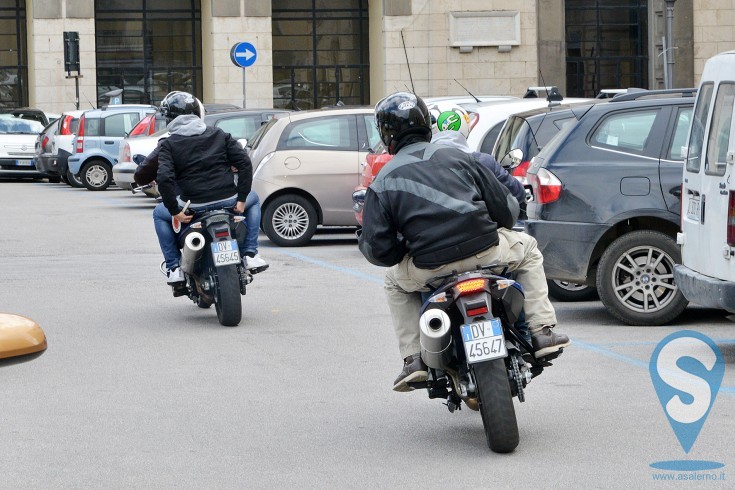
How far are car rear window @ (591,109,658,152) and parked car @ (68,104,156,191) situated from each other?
1934 centimetres

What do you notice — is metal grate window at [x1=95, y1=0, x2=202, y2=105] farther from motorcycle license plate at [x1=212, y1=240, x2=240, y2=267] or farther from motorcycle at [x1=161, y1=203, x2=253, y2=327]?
motorcycle license plate at [x1=212, y1=240, x2=240, y2=267]

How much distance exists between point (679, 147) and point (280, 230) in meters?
7.65

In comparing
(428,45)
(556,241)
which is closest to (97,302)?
(556,241)

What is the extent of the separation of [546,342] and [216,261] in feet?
13.4

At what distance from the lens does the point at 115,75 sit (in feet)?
143

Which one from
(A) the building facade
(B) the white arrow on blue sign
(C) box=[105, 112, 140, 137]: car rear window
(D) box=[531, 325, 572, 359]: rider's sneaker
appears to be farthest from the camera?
(A) the building facade

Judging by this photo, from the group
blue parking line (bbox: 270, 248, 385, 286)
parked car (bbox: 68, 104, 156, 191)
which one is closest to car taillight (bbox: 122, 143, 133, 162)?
parked car (bbox: 68, 104, 156, 191)

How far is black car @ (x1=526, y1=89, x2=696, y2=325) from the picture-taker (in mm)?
9734

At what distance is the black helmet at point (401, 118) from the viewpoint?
637 cm

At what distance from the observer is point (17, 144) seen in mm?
33281

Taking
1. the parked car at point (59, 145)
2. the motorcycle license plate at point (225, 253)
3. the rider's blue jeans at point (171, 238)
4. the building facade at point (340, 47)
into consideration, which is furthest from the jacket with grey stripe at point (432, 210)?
the building facade at point (340, 47)

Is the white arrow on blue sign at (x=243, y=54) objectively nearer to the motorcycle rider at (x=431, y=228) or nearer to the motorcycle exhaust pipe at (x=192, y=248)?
the motorcycle exhaust pipe at (x=192, y=248)

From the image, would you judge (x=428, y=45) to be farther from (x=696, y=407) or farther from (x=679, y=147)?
(x=696, y=407)

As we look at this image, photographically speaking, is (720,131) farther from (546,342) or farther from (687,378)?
(546,342)
